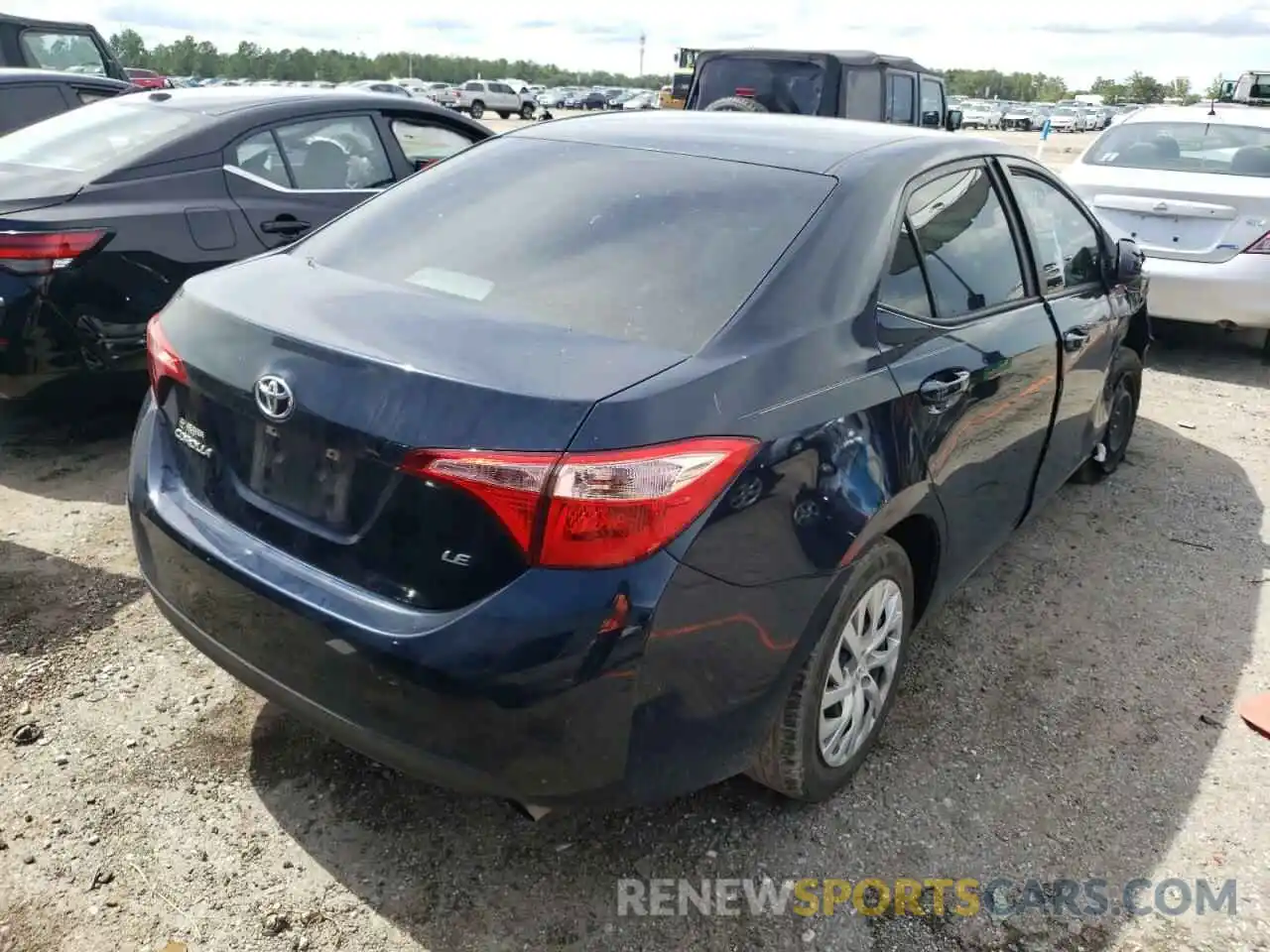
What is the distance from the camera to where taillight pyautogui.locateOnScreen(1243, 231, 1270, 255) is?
6328mm

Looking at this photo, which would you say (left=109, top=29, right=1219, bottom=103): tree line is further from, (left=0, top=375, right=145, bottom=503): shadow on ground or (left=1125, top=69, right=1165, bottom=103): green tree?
(left=0, top=375, right=145, bottom=503): shadow on ground

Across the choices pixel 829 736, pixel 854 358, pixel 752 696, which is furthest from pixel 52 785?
pixel 854 358

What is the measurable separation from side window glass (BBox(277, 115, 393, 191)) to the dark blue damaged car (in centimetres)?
240

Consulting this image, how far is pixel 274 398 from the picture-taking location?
2072 millimetres

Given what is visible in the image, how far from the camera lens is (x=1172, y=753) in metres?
2.93

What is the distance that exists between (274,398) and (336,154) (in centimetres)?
368

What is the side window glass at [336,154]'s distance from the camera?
5.07 m

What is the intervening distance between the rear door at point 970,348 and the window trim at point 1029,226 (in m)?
0.05

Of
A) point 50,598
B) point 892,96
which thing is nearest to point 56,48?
point 892,96

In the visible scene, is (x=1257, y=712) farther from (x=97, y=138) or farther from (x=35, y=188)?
(x=97, y=138)

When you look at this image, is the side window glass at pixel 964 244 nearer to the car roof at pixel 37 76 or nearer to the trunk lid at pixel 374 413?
the trunk lid at pixel 374 413

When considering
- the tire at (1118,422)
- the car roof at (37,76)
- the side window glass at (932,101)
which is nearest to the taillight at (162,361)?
the tire at (1118,422)

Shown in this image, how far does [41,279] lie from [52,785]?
2.36 meters

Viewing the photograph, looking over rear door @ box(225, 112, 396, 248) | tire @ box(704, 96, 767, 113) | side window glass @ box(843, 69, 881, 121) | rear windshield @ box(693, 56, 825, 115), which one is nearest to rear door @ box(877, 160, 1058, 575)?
rear door @ box(225, 112, 396, 248)
